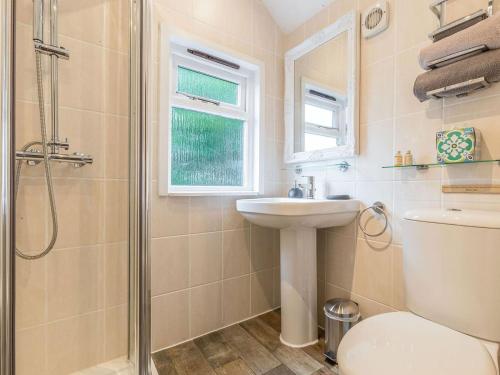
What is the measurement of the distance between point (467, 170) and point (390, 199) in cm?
34

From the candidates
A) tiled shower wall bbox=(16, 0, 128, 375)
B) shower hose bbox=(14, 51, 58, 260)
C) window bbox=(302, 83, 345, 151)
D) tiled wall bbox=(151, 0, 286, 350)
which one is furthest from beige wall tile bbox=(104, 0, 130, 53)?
window bbox=(302, 83, 345, 151)

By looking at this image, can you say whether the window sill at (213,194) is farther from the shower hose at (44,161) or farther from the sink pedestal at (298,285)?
the shower hose at (44,161)

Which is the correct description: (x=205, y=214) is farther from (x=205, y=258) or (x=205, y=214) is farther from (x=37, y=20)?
(x=37, y=20)

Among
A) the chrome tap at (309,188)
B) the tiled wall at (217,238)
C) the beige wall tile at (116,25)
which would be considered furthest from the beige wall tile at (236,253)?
the beige wall tile at (116,25)

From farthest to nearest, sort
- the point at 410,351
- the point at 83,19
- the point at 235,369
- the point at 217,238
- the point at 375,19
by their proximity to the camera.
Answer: the point at 217,238
the point at 375,19
the point at 235,369
the point at 83,19
the point at 410,351

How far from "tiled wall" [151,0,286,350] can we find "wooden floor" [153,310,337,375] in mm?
85

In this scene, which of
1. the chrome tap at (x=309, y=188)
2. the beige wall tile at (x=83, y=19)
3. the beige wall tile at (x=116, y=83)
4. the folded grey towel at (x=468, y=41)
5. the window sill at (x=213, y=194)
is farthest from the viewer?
the chrome tap at (x=309, y=188)

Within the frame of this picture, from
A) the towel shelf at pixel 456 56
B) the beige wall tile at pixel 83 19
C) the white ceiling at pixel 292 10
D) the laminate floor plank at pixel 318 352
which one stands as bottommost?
the laminate floor plank at pixel 318 352

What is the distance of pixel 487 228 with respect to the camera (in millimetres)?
882

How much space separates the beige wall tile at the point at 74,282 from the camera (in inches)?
45.7

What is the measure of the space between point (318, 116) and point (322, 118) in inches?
1.5

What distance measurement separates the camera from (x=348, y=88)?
5.01 feet

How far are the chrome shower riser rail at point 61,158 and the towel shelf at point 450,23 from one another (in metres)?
1.62

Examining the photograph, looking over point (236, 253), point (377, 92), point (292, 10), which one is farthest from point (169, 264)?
point (292, 10)
